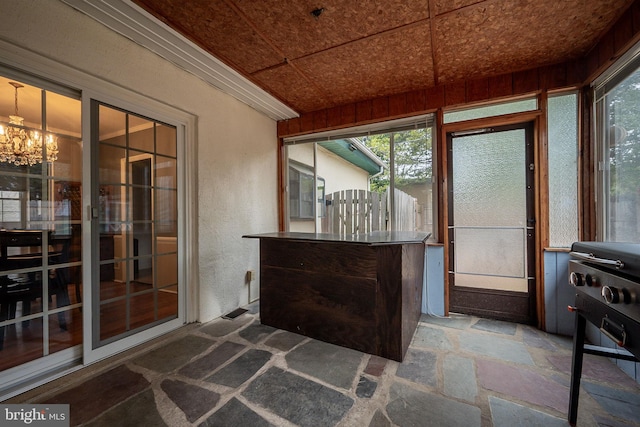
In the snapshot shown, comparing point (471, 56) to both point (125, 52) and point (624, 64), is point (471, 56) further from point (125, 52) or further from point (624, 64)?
point (125, 52)

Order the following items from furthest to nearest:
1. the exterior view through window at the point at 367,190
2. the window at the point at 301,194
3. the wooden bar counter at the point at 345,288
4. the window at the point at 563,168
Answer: the window at the point at 301,194
the exterior view through window at the point at 367,190
the window at the point at 563,168
the wooden bar counter at the point at 345,288

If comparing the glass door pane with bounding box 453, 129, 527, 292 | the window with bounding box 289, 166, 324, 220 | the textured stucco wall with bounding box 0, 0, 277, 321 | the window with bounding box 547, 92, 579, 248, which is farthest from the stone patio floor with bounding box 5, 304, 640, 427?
the window with bounding box 289, 166, 324, 220

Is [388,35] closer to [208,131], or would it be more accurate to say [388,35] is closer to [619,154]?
[208,131]

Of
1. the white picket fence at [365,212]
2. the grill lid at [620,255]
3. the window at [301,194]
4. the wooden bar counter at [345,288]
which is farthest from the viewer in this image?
the window at [301,194]

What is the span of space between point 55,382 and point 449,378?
8.79 feet

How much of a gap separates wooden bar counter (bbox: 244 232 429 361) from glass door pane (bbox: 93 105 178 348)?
98cm

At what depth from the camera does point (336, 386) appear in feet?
5.27

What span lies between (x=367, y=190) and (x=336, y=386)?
2.63 meters

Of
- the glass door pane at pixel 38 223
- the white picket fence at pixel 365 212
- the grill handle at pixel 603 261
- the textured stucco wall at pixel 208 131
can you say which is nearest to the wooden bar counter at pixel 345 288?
the textured stucco wall at pixel 208 131

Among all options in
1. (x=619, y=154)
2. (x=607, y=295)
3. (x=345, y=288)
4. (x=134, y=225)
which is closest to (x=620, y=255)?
(x=607, y=295)

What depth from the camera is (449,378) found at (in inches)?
66.6

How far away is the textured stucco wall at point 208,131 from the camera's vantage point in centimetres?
159

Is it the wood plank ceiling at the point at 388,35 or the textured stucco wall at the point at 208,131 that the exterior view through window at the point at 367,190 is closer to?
the textured stucco wall at the point at 208,131

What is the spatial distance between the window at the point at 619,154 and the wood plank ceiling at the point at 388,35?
18.1 inches
